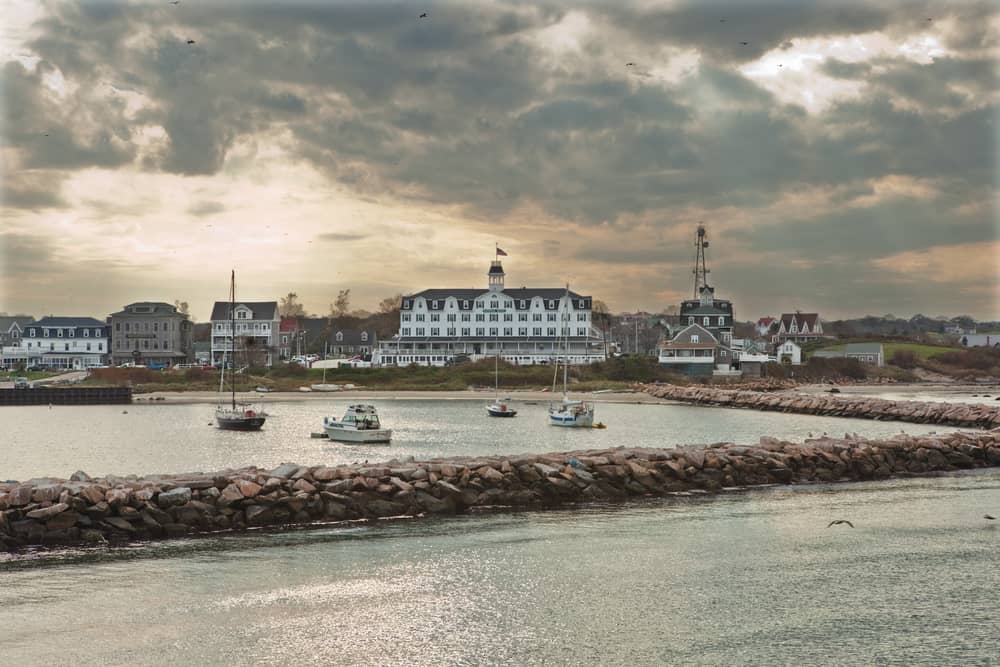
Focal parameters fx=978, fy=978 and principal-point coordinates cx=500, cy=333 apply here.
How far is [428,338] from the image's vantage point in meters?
114

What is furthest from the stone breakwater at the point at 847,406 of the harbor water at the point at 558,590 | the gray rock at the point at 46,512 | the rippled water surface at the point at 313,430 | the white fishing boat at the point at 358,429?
the gray rock at the point at 46,512

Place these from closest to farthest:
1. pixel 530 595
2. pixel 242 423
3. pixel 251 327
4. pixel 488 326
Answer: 1. pixel 530 595
2. pixel 242 423
3. pixel 488 326
4. pixel 251 327

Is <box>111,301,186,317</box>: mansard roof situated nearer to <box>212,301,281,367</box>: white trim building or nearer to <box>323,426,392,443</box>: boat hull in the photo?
<box>212,301,281,367</box>: white trim building

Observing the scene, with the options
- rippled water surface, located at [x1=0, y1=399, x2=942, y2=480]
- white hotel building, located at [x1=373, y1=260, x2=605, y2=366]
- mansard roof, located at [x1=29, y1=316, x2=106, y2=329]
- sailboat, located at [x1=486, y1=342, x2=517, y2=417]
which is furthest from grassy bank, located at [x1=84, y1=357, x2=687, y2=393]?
mansard roof, located at [x1=29, y1=316, x2=106, y2=329]

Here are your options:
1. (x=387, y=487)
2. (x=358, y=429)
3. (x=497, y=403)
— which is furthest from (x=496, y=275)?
(x=387, y=487)

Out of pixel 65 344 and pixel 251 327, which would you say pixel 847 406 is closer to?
pixel 251 327

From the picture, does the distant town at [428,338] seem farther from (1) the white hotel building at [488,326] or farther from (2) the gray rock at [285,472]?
(2) the gray rock at [285,472]

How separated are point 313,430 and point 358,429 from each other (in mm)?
8299

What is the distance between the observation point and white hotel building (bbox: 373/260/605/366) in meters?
112

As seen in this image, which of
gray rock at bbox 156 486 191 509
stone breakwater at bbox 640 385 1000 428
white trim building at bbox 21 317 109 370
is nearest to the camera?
gray rock at bbox 156 486 191 509

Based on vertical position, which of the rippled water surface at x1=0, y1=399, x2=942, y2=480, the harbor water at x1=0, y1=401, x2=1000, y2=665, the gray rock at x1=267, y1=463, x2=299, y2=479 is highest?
the gray rock at x1=267, y1=463, x2=299, y2=479

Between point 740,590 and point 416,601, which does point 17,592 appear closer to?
point 416,601

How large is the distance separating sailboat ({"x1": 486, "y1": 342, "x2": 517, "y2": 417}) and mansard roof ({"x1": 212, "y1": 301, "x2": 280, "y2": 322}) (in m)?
31.7

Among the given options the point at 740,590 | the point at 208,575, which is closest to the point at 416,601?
the point at 208,575
